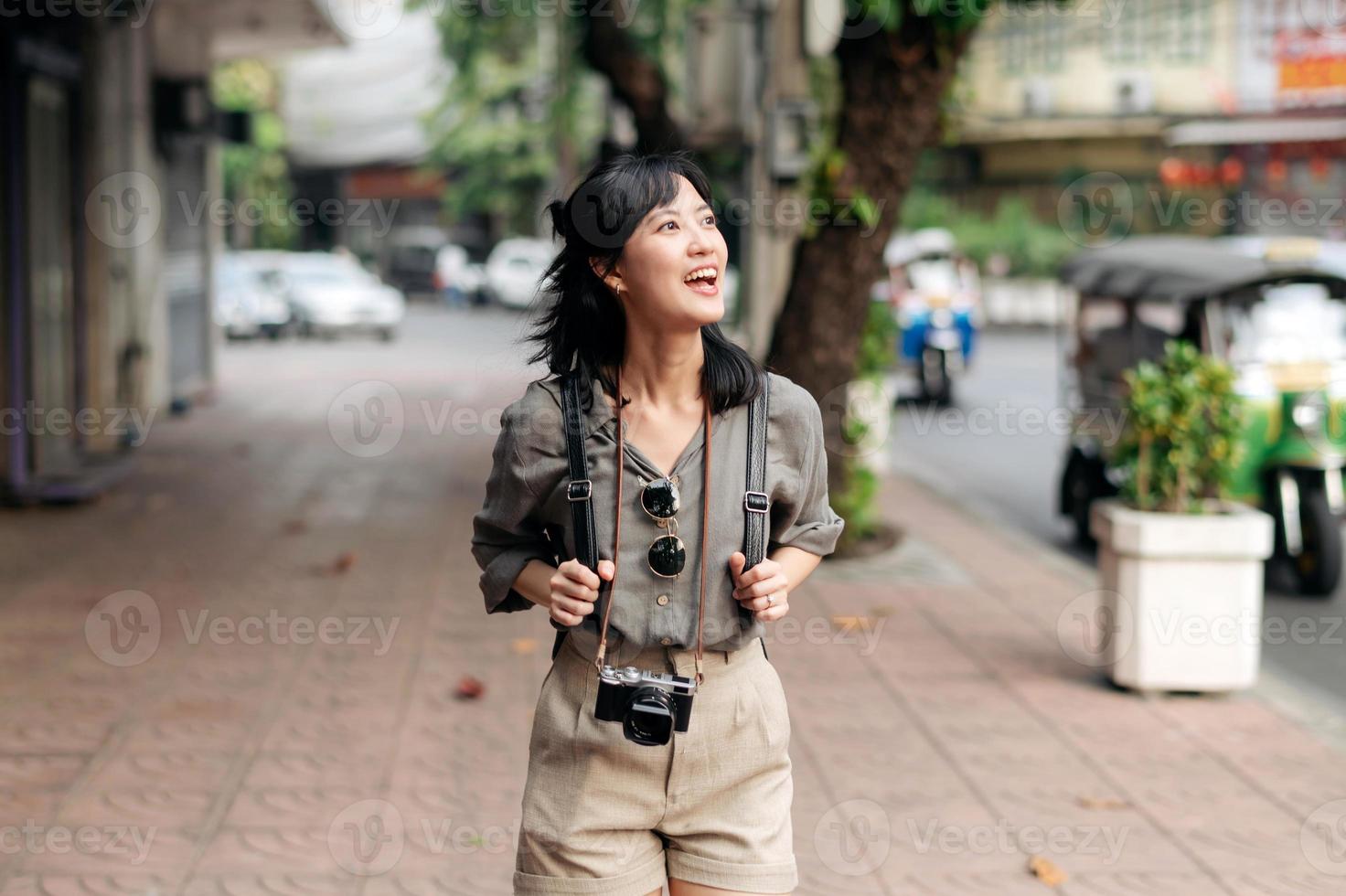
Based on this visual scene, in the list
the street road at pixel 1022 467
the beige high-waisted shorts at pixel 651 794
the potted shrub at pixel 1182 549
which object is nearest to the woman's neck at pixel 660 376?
the beige high-waisted shorts at pixel 651 794

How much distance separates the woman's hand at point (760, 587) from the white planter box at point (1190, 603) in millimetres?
4508

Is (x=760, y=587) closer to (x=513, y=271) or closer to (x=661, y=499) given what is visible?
(x=661, y=499)

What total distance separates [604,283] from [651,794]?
0.85 m

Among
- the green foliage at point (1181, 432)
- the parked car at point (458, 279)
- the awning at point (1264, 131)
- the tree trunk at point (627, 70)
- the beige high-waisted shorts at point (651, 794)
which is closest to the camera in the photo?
the beige high-waisted shorts at point (651, 794)

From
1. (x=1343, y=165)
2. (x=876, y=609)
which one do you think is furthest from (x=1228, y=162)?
(x=876, y=609)

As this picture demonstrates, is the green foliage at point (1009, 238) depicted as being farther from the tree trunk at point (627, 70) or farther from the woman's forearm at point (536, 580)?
the woman's forearm at point (536, 580)

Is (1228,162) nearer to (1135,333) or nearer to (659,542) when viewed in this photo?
(1135,333)

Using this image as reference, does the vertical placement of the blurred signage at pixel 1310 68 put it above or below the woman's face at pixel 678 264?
above

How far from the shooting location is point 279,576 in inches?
355

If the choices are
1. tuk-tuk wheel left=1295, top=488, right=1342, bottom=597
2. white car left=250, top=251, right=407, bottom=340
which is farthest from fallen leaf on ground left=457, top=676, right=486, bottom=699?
white car left=250, top=251, right=407, bottom=340

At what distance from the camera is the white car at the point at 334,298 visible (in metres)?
29.8

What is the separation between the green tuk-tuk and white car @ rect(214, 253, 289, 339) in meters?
21.4

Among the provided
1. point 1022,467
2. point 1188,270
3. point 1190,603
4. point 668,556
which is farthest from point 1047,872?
point 1022,467

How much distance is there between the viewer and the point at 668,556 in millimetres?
2674
